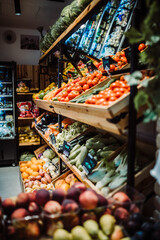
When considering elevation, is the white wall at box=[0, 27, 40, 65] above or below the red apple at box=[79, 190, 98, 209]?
above

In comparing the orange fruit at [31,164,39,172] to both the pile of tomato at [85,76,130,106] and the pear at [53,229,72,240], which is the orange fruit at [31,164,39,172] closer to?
the pile of tomato at [85,76,130,106]

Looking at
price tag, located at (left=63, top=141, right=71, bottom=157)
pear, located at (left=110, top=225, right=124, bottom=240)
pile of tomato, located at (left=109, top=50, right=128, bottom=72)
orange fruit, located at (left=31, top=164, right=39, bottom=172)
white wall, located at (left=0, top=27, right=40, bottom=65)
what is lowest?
orange fruit, located at (left=31, top=164, right=39, bottom=172)

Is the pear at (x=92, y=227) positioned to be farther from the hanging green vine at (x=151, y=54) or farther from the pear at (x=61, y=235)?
the hanging green vine at (x=151, y=54)

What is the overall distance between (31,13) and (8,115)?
258 centimetres

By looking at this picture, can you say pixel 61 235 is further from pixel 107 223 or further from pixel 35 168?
pixel 35 168

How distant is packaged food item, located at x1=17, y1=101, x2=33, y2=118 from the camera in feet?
19.4

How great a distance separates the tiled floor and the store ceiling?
368 centimetres

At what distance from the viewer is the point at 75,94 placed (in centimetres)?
239

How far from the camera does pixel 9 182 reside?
434 centimetres

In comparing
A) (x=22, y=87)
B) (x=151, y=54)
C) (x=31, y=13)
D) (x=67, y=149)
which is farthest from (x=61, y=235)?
(x=31, y=13)

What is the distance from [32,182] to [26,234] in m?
2.23

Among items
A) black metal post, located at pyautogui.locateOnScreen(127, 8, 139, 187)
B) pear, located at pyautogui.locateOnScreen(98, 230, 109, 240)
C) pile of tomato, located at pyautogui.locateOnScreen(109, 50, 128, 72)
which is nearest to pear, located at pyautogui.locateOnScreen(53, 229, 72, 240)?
pear, located at pyautogui.locateOnScreen(98, 230, 109, 240)

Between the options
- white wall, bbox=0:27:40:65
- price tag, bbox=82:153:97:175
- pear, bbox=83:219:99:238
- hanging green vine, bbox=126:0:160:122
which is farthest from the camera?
white wall, bbox=0:27:40:65

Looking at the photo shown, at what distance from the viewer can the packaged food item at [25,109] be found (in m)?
5.91
